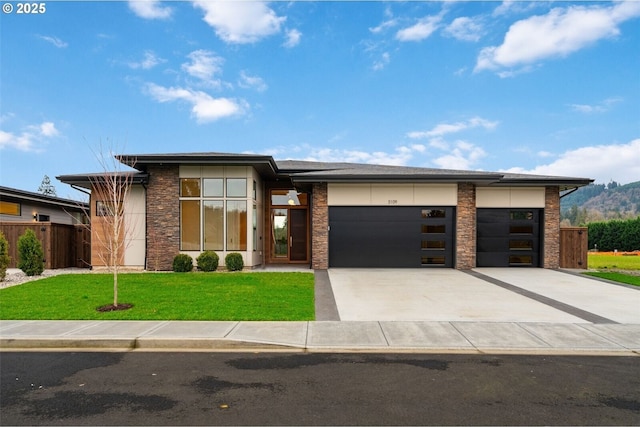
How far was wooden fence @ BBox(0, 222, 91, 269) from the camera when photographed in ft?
46.9

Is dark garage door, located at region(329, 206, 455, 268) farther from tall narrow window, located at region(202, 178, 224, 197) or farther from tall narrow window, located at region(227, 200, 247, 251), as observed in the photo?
tall narrow window, located at region(202, 178, 224, 197)

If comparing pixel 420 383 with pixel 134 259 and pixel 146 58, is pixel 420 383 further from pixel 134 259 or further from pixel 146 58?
pixel 146 58

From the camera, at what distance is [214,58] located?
73.4 feet

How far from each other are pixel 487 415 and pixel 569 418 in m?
0.78

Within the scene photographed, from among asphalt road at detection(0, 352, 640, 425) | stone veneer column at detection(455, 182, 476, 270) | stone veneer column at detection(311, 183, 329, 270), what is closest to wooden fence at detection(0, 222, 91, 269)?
Result: stone veneer column at detection(311, 183, 329, 270)

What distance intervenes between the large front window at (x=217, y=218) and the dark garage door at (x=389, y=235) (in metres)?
3.80

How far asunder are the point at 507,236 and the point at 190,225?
13708 mm

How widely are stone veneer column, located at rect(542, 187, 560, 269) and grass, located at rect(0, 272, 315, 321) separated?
35.3 feet

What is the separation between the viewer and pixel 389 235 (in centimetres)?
1520

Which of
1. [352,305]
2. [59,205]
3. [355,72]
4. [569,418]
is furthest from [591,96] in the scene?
[59,205]

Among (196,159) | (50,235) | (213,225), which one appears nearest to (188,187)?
(196,159)

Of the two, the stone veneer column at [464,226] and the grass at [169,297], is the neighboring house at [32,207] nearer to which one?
the grass at [169,297]

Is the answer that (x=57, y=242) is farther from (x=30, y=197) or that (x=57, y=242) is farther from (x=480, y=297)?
(x=480, y=297)

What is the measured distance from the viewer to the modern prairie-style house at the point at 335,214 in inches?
558
